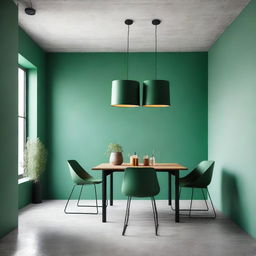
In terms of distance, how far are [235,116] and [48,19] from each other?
3.11 m

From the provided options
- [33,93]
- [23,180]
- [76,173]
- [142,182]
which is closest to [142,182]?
[142,182]

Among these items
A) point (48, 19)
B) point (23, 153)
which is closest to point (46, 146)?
point (23, 153)

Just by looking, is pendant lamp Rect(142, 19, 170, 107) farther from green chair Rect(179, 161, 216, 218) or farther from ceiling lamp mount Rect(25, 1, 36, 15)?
ceiling lamp mount Rect(25, 1, 36, 15)

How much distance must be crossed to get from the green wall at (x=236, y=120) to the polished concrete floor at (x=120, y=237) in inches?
16.3

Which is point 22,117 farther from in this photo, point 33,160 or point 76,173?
point 76,173

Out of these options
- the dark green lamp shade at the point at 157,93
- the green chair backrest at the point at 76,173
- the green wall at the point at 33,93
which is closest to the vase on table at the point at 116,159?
the green chair backrest at the point at 76,173

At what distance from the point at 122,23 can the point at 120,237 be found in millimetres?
3181

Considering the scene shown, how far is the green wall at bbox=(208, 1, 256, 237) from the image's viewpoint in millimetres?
4301

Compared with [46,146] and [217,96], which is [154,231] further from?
[46,146]

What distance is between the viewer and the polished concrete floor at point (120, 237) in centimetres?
355

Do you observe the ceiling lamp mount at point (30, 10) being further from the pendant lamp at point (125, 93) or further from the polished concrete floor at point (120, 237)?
the polished concrete floor at point (120, 237)

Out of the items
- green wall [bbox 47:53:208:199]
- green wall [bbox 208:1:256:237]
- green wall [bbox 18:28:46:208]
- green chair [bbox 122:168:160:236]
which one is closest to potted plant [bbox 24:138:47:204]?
green wall [bbox 18:28:46:208]

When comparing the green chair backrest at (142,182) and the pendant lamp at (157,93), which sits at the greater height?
the pendant lamp at (157,93)

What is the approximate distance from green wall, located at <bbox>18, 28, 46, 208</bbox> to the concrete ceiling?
8.7 inches
